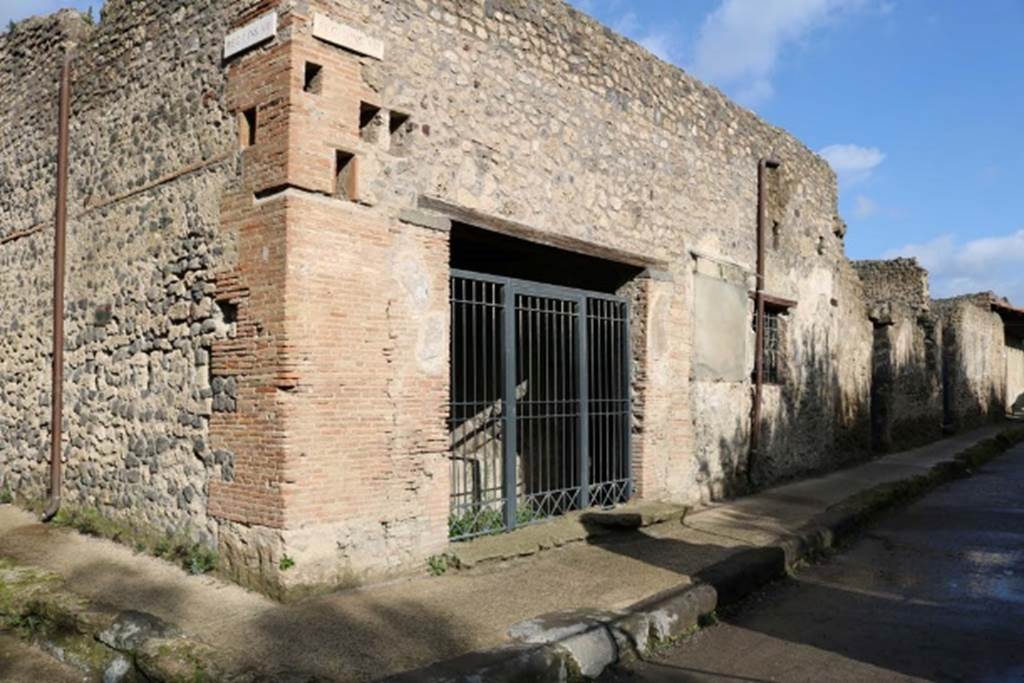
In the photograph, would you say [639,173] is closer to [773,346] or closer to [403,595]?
[773,346]

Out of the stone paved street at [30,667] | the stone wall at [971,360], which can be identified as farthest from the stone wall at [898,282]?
Answer: the stone paved street at [30,667]

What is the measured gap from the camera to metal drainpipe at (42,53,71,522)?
761 cm

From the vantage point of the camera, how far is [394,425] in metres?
6.23

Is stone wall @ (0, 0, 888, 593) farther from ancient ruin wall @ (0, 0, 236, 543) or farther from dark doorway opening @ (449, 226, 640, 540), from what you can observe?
dark doorway opening @ (449, 226, 640, 540)

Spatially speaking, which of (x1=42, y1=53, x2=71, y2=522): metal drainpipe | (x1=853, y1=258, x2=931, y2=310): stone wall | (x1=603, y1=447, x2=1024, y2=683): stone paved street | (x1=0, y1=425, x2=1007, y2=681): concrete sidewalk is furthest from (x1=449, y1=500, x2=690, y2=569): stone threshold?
(x1=853, y1=258, x2=931, y2=310): stone wall

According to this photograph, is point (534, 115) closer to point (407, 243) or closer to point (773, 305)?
point (407, 243)

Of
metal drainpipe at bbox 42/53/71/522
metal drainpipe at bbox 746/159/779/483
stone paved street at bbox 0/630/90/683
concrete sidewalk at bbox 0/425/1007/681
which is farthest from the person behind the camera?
metal drainpipe at bbox 746/159/779/483

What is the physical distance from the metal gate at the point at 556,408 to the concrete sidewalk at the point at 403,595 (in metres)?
0.89

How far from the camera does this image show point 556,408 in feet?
28.8

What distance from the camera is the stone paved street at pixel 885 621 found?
4879mm

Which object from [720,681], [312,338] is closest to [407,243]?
[312,338]

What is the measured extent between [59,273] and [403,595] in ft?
14.8

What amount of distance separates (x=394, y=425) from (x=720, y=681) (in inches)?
110

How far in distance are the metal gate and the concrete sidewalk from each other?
2.91 feet
